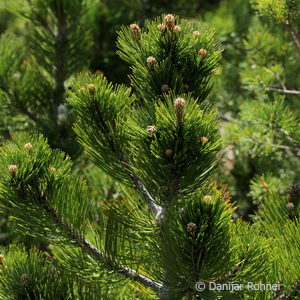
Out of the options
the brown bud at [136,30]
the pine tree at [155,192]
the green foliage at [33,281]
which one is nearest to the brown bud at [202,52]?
the pine tree at [155,192]

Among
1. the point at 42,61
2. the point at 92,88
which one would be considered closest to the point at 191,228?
the point at 92,88

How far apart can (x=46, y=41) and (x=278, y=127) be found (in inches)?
34.4

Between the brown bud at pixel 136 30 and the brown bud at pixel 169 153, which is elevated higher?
the brown bud at pixel 136 30

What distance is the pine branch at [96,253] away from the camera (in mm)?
691

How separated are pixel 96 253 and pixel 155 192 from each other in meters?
0.18

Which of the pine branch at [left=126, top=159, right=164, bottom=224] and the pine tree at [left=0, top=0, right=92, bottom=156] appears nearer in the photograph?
the pine branch at [left=126, top=159, right=164, bottom=224]

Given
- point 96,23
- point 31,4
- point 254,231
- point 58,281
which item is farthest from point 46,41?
point 254,231

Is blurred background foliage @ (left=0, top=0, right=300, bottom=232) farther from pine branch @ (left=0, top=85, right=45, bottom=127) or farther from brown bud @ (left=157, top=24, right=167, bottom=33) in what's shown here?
brown bud @ (left=157, top=24, right=167, bottom=33)

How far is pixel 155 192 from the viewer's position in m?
0.63

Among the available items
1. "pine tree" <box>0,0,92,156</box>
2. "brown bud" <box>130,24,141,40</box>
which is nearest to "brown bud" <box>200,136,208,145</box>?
"brown bud" <box>130,24,141,40</box>

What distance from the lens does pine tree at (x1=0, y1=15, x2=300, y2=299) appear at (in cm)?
59

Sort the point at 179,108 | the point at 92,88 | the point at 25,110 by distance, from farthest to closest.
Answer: the point at 25,110
the point at 92,88
the point at 179,108

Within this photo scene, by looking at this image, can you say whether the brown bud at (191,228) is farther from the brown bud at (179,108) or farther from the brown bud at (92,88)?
the brown bud at (92,88)

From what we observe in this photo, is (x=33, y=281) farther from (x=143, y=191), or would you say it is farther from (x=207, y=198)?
(x=207, y=198)
